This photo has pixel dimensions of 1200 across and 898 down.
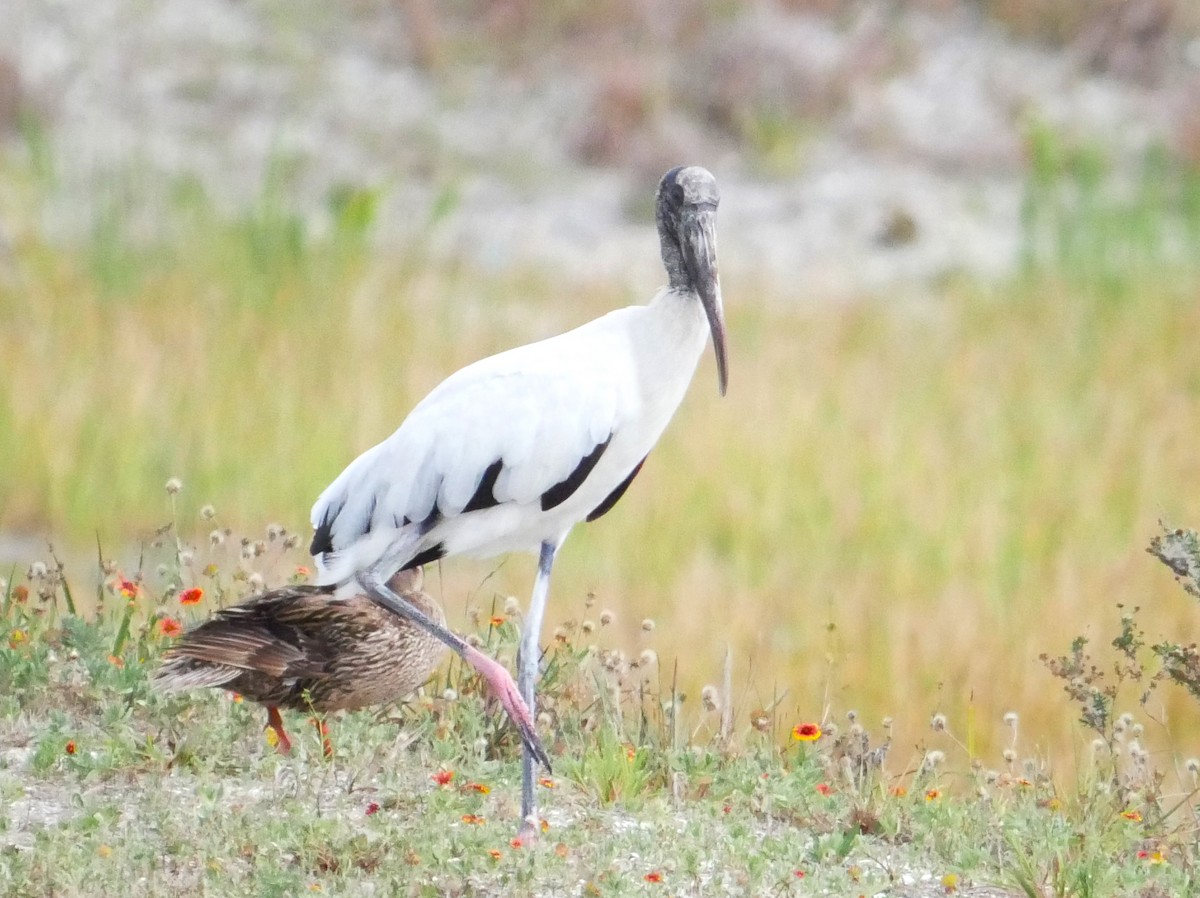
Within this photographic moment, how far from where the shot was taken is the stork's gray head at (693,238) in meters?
5.75

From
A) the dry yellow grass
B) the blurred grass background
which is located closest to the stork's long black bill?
the blurred grass background

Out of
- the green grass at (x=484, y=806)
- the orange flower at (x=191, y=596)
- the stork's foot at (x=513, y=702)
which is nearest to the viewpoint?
the green grass at (x=484, y=806)

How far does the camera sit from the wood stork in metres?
5.62

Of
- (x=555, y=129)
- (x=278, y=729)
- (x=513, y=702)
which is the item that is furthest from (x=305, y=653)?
(x=555, y=129)

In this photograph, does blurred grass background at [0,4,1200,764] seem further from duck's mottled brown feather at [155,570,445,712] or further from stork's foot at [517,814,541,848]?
stork's foot at [517,814,541,848]

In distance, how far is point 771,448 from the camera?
34.4 feet

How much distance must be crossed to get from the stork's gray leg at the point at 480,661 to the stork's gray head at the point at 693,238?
90cm

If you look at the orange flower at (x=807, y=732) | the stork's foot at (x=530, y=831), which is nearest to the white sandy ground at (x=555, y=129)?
the orange flower at (x=807, y=732)

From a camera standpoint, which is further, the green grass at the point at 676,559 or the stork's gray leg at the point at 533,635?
the stork's gray leg at the point at 533,635

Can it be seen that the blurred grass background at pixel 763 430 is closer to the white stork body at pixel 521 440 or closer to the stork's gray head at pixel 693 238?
the white stork body at pixel 521 440

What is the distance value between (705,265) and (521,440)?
64 cm

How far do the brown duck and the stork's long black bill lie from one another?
3.61 feet

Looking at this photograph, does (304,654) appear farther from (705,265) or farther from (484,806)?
Answer: (705,265)

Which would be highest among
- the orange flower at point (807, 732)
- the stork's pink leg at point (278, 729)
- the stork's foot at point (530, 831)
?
the stork's pink leg at point (278, 729)
